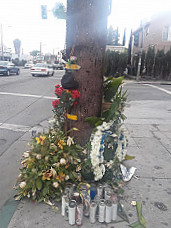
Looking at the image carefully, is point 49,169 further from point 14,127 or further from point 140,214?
point 14,127

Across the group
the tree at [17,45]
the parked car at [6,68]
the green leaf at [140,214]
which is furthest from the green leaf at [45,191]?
the tree at [17,45]

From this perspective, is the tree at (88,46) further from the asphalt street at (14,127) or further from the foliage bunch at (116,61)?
the foliage bunch at (116,61)

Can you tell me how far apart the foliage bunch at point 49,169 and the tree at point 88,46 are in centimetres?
50

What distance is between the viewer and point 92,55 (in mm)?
Result: 2721

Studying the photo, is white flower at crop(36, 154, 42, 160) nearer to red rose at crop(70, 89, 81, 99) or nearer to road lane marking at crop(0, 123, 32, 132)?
red rose at crop(70, 89, 81, 99)

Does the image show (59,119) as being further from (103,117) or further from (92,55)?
(92,55)

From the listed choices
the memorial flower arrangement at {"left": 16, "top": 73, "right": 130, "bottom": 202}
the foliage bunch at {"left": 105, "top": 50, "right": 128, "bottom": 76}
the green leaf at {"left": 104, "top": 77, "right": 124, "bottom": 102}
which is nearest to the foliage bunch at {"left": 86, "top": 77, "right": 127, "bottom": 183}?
the memorial flower arrangement at {"left": 16, "top": 73, "right": 130, "bottom": 202}

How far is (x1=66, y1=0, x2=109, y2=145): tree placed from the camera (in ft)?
8.73

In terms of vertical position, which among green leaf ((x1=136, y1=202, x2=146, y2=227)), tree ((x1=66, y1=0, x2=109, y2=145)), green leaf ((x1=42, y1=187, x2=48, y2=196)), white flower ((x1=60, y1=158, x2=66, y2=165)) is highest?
tree ((x1=66, y1=0, x2=109, y2=145))

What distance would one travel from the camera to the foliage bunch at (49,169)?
2.58 m

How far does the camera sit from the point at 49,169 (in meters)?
2.62

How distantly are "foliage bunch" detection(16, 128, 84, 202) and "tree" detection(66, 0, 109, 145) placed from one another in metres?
0.50

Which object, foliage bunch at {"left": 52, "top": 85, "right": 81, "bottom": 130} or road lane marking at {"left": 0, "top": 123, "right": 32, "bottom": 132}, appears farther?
road lane marking at {"left": 0, "top": 123, "right": 32, "bottom": 132}

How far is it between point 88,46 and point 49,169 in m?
1.61
